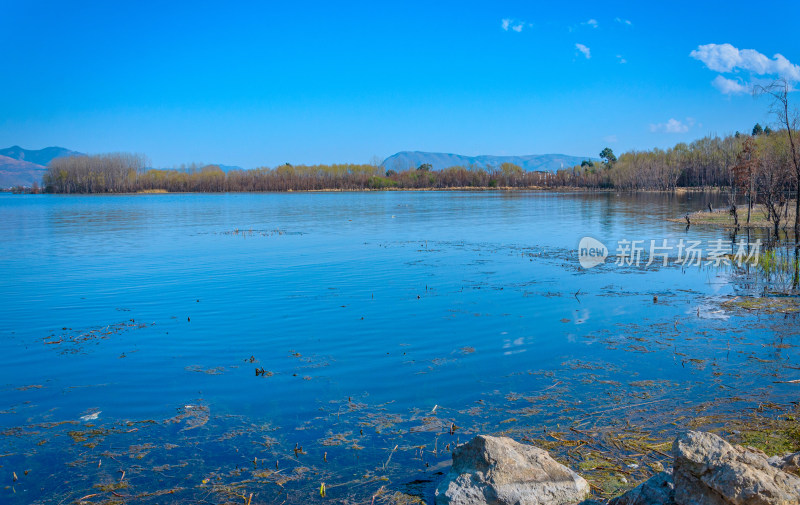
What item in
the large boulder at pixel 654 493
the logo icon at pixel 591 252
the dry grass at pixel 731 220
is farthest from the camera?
the dry grass at pixel 731 220

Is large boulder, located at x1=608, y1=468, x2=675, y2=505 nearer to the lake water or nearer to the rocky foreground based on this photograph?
the rocky foreground

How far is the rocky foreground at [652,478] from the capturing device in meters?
3.63

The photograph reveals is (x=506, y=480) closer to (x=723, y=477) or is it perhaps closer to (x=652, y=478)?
(x=652, y=478)

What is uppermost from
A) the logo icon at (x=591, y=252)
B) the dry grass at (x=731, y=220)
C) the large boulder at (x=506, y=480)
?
the dry grass at (x=731, y=220)

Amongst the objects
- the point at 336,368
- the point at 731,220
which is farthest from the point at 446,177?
the point at 336,368

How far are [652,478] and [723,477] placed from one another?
64 centimetres

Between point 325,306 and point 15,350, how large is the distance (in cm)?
653

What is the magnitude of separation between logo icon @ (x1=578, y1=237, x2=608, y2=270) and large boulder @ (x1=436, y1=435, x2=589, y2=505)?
15.4 metres

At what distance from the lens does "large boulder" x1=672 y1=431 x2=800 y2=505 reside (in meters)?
3.57

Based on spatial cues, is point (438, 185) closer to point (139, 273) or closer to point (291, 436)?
point (139, 273)

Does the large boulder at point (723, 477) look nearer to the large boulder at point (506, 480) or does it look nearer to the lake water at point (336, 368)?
the large boulder at point (506, 480)

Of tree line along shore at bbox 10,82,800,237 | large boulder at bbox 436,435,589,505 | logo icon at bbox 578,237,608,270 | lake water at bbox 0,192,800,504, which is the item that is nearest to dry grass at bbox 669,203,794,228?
logo icon at bbox 578,237,608,270

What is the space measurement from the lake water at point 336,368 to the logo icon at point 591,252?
37.0 inches

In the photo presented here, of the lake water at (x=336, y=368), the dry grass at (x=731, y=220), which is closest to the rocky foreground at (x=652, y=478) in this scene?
the lake water at (x=336, y=368)
